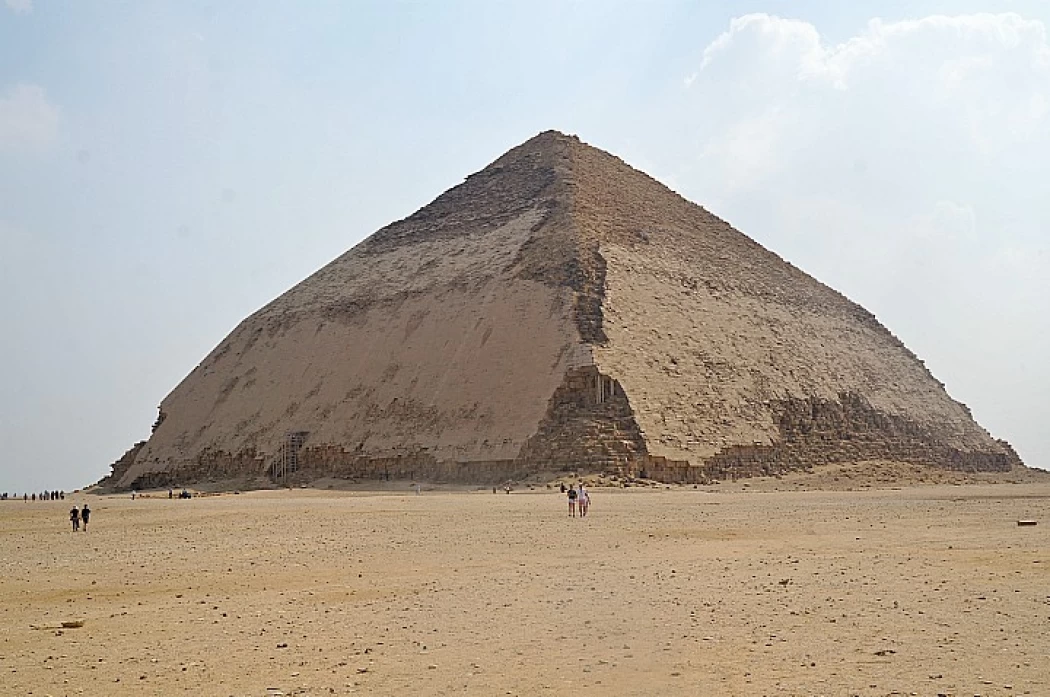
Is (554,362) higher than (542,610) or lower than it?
higher

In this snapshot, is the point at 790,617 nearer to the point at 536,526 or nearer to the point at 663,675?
the point at 663,675

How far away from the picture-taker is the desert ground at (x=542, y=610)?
6.39m

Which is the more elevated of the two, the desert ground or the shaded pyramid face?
the shaded pyramid face

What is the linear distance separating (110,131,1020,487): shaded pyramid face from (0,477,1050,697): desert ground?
51.1 ft

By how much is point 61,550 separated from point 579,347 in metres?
20.5

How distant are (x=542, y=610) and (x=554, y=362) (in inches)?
1005

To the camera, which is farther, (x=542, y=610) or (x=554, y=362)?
(x=554, y=362)

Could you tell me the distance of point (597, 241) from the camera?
41.1 m

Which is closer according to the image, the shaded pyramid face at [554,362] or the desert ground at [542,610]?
the desert ground at [542,610]

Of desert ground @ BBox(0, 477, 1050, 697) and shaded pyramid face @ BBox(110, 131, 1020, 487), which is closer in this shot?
desert ground @ BBox(0, 477, 1050, 697)

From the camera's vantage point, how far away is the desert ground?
251 inches

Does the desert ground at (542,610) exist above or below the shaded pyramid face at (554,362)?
below

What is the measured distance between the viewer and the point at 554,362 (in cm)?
3422

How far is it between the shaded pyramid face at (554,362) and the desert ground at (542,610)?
15.6 meters
